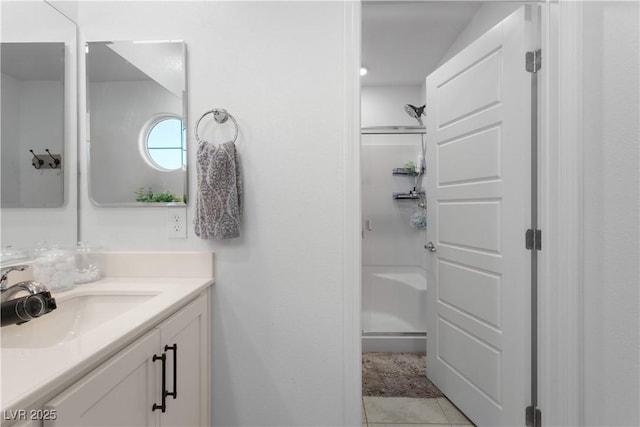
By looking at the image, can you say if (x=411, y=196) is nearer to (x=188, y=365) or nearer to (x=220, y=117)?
(x=220, y=117)

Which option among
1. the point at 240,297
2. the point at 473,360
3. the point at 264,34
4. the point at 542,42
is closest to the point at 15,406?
the point at 240,297

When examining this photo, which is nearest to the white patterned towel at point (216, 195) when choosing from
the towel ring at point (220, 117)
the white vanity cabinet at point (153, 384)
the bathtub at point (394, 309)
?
the towel ring at point (220, 117)

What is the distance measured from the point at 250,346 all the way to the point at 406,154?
96.6 inches

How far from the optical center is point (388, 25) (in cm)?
217

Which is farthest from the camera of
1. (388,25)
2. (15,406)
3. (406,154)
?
(406,154)

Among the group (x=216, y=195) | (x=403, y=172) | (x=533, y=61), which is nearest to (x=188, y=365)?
(x=216, y=195)

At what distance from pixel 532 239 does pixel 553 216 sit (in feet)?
0.43

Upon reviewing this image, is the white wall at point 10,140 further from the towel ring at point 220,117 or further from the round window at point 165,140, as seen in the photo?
the towel ring at point 220,117

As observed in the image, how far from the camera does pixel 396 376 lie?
2098 mm

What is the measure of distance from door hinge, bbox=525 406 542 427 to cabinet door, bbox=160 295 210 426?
4.64ft

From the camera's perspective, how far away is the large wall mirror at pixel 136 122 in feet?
4.40

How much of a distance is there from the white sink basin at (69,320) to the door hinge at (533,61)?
1.83m

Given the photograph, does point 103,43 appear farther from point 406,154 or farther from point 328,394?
point 406,154

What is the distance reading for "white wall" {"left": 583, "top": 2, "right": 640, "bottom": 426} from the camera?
97 centimetres
